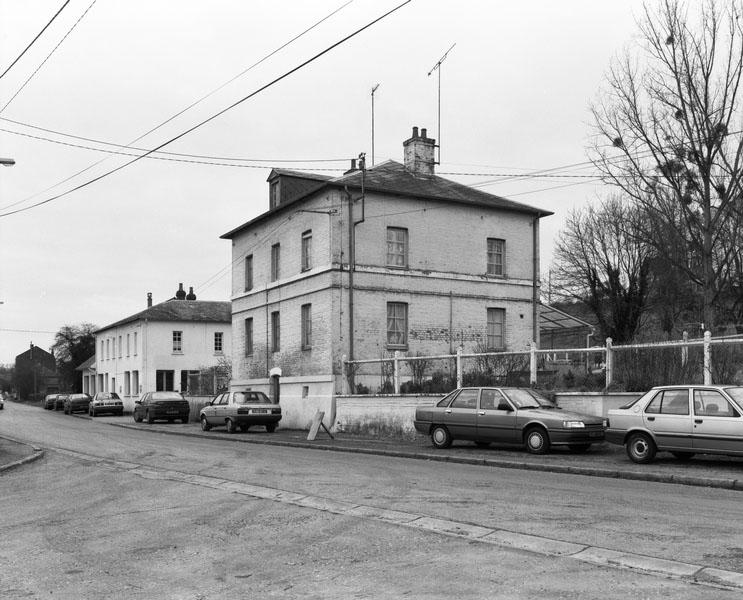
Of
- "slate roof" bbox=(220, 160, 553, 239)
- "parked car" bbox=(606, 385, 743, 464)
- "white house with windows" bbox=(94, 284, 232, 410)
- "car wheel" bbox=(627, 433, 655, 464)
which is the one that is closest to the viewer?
"parked car" bbox=(606, 385, 743, 464)

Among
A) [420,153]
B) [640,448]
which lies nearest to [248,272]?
[420,153]

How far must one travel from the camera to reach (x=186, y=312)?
194 feet

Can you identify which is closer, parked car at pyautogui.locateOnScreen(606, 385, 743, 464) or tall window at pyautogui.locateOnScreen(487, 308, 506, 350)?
parked car at pyautogui.locateOnScreen(606, 385, 743, 464)

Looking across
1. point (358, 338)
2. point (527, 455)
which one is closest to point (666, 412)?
point (527, 455)

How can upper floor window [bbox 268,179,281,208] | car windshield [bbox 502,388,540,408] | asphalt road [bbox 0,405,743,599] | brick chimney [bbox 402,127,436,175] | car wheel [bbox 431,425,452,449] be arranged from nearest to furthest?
asphalt road [bbox 0,405,743,599] < car windshield [bbox 502,388,540,408] < car wheel [bbox 431,425,452,449] < brick chimney [bbox 402,127,436,175] < upper floor window [bbox 268,179,281,208]

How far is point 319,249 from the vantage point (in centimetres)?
2962

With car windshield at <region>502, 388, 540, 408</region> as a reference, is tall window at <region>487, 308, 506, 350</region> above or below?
above

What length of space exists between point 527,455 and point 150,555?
35.3 feet

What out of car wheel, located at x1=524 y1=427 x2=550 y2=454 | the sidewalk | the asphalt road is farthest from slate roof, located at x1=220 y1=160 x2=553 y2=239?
the asphalt road

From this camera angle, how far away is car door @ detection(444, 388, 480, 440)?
18.4 metres

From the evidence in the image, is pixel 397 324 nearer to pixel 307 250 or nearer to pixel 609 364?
pixel 307 250

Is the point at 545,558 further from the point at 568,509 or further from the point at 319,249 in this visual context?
the point at 319,249

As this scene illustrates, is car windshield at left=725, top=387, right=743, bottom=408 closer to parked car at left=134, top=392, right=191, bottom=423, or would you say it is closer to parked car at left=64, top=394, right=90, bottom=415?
parked car at left=134, top=392, right=191, bottom=423

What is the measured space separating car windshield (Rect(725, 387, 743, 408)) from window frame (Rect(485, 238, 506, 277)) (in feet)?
59.7
